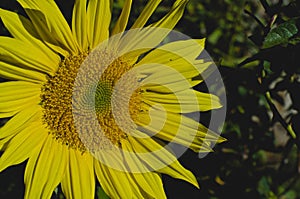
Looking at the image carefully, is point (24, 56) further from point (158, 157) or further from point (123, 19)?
point (158, 157)

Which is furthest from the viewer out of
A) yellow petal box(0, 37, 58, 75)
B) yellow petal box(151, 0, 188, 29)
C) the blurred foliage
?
the blurred foliage

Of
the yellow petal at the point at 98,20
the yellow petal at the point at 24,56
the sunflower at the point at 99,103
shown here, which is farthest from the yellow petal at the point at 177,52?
the yellow petal at the point at 24,56

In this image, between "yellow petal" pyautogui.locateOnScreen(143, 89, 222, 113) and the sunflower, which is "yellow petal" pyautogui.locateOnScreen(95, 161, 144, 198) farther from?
"yellow petal" pyautogui.locateOnScreen(143, 89, 222, 113)

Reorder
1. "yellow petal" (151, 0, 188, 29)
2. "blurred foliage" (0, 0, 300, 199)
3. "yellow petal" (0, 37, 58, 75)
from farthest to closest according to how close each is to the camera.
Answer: "blurred foliage" (0, 0, 300, 199)
"yellow petal" (151, 0, 188, 29)
"yellow petal" (0, 37, 58, 75)

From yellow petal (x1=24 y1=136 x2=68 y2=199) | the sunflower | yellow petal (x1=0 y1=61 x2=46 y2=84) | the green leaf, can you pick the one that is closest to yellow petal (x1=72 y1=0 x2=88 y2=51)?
the sunflower

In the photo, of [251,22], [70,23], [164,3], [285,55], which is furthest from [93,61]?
[251,22]

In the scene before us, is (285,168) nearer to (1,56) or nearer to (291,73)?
(291,73)
